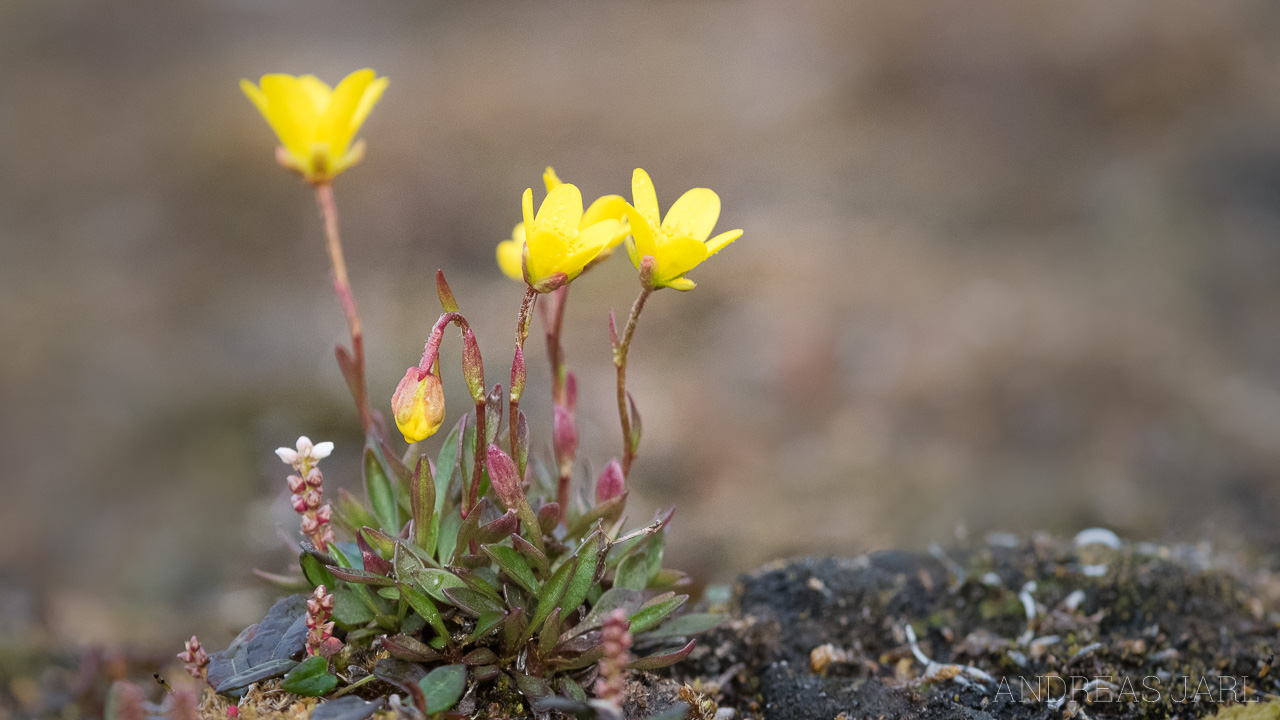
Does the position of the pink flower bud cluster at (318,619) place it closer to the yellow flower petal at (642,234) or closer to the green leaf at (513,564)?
the green leaf at (513,564)

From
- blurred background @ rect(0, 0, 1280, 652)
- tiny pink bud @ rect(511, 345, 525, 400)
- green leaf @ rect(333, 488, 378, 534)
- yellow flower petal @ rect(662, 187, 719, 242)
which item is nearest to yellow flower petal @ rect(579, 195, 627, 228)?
yellow flower petal @ rect(662, 187, 719, 242)

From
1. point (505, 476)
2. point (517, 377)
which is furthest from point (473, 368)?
point (505, 476)

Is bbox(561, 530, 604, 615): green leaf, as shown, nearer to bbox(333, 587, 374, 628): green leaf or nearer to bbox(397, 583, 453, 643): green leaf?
bbox(397, 583, 453, 643): green leaf

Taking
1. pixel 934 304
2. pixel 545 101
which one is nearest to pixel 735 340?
pixel 934 304

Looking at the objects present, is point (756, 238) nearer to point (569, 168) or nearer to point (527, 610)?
point (569, 168)

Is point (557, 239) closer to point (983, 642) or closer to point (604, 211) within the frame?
point (604, 211)

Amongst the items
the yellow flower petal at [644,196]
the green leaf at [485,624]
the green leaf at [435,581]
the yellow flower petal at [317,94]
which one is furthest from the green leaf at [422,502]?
the yellow flower petal at [317,94]
